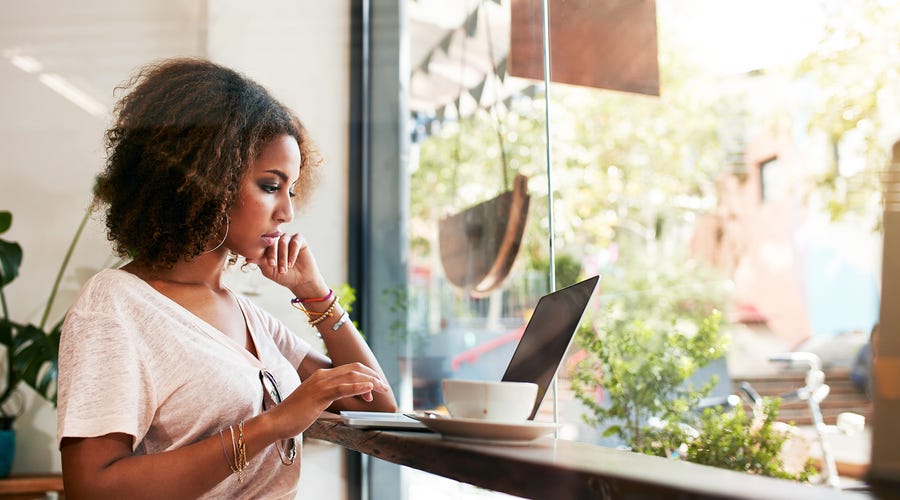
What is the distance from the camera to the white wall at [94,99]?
306 cm

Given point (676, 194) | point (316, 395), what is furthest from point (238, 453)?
point (676, 194)

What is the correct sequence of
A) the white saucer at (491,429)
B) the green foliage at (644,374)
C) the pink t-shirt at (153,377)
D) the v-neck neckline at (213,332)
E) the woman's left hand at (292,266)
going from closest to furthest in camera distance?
the white saucer at (491,429), the pink t-shirt at (153,377), the v-neck neckline at (213,332), the woman's left hand at (292,266), the green foliage at (644,374)

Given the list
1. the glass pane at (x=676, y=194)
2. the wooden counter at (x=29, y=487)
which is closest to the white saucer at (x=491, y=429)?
the glass pane at (x=676, y=194)

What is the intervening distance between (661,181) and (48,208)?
225cm

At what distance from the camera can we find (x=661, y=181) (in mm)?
2203

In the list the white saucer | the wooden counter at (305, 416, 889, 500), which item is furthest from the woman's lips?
the white saucer

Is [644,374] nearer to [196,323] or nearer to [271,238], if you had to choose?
[271,238]

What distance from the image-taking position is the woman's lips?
1.53 metres

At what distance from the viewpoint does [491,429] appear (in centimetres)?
102

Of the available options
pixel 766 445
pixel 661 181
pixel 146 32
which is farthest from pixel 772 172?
Answer: pixel 146 32

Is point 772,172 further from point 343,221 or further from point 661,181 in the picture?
point 343,221

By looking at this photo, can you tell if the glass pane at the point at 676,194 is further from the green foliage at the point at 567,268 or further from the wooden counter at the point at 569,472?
the wooden counter at the point at 569,472

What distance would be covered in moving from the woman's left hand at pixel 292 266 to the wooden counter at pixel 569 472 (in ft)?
1.64

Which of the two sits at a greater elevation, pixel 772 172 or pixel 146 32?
pixel 146 32
